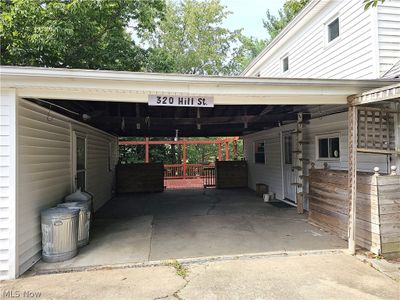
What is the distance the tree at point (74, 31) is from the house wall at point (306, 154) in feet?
21.8

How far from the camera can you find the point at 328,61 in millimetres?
6891

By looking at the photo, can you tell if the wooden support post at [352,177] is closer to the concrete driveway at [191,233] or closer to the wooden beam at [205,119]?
the concrete driveway at [191,233]

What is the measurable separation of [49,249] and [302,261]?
3.66 metres

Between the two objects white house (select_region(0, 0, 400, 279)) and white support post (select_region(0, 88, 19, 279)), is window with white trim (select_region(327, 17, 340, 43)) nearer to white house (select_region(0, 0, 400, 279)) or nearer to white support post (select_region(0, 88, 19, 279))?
white house (select_region(0, 0, 400, 279))

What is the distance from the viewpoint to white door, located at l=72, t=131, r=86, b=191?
6.04 metres

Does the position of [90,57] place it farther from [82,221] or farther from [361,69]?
[361,69]

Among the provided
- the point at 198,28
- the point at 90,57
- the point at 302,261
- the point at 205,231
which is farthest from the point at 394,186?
the point at 198,28

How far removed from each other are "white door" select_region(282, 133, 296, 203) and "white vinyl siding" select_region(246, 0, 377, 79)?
75.7 inches

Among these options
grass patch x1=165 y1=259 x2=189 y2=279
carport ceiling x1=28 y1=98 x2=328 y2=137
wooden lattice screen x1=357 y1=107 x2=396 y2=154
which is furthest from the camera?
carport ceiling x1=28 y1=98 x2=328 y2=137

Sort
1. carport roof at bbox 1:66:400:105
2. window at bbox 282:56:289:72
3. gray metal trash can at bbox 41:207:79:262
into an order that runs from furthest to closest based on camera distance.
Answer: window at bbox 282:56:289:72 < gray metal trash can at bbox 41:207:79:262 < carport roof at bbox 1:66:400:105

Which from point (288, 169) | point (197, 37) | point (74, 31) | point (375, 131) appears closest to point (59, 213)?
point (375, 131)

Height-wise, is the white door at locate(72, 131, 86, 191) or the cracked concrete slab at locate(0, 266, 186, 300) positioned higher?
the white door at locate(72, 131, 86, 191)

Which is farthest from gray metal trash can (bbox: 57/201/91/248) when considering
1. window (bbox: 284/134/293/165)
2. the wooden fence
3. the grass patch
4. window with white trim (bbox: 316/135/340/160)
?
window (bbox: 284/134/293/165)

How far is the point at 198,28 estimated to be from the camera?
24.9m
